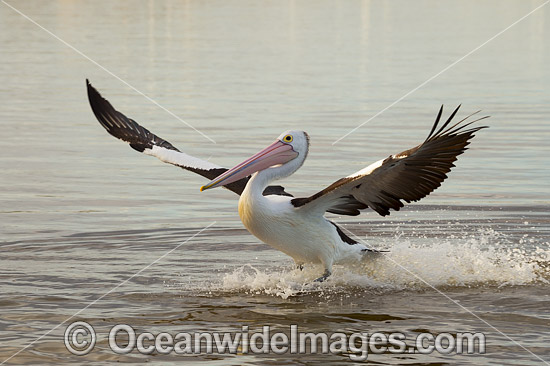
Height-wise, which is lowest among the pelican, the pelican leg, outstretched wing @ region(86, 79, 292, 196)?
the pelican leg

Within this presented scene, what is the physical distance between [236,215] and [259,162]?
2.68 metres

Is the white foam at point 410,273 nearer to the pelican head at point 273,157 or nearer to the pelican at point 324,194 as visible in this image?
the pelican at point 324,194

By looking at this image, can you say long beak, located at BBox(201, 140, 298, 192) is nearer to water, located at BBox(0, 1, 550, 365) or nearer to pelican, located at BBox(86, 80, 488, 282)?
pelican, located at BBox(86, 80, 488, 282)

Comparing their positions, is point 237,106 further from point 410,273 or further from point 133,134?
point 410,273

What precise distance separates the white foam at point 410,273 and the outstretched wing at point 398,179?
24.8 inches

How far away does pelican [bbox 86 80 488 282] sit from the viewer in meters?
7.93

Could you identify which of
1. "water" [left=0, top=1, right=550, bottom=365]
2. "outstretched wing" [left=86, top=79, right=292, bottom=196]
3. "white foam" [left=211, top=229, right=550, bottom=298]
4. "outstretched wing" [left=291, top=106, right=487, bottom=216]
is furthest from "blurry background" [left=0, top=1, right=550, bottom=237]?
"outstretched wing" [left=291, top=106, right=487, bottom=216]

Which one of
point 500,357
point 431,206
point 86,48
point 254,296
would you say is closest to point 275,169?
point 254,296

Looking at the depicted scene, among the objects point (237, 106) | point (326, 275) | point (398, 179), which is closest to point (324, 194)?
point (398, 179)

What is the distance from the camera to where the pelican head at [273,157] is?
8.61 m

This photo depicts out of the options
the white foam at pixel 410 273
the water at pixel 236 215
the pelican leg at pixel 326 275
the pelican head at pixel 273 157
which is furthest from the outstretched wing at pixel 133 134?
the pelican leg at pixel 326 275

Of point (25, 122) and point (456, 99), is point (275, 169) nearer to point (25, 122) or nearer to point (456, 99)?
point (25, 122)

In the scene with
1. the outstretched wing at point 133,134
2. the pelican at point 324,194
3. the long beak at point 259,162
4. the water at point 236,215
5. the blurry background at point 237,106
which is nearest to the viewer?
the water at point 236,215

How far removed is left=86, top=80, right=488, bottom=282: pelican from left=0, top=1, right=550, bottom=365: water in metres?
0.30
